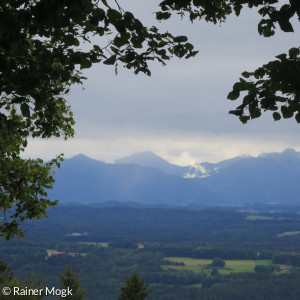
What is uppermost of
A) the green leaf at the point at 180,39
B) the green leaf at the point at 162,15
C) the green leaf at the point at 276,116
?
the green leaf at the point at 162,15

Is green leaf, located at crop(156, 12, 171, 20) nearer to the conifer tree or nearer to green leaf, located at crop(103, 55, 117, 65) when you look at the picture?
green leaf, located at crop(103, 55, 117, 65)

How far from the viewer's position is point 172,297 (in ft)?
604

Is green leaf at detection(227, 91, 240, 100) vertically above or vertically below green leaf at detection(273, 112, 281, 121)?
above

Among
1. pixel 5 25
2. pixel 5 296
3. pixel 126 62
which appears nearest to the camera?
pixel 5 25

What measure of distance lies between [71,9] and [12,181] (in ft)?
28.3

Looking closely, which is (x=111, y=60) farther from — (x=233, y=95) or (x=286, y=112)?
(x=286, y=112)

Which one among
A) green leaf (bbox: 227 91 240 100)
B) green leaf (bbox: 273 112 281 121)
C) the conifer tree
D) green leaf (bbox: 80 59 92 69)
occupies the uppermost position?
green leaf (bbox: 80 59 92 69)

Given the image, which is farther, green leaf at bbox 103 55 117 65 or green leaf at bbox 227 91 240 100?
green leaf at bbox 103 55 117 65

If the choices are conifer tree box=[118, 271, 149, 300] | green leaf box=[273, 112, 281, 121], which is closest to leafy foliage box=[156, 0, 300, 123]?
green leaf box=[273, 112, 281, 121]

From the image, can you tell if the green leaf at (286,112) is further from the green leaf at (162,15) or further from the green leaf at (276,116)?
the green leaf at (162,15)

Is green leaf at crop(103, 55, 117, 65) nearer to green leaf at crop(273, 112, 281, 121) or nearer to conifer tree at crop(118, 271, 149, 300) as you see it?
green leaf at crop(273, 112, 281, 121)

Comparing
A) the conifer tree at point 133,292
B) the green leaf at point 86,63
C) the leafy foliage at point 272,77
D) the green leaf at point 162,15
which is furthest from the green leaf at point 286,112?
the conifer tree at point 133,292

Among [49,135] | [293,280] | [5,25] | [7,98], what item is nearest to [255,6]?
[5,25]

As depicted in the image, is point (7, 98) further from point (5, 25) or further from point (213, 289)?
point (213, 289)
